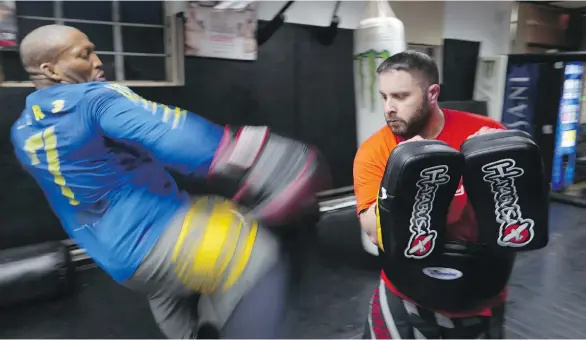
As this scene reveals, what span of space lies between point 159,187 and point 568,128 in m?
4.38

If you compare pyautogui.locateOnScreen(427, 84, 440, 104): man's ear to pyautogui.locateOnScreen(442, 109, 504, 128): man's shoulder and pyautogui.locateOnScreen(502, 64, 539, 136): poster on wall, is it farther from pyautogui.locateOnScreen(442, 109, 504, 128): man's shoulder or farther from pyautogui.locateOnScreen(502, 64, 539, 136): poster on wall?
pyautogui.locateOnScreen(502, 64, 539, 136): poster on wall

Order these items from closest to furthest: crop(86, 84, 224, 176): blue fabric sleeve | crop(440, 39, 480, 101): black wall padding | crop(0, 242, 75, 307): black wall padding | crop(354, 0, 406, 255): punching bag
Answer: crop(86, 84, 224, 176): blue fabric sleeve
crop(0, 242, 75, 307): black wall padding
crop(354, 0, 406, 255): punching bag
crop(440, 39, 480, 101): black wall padding

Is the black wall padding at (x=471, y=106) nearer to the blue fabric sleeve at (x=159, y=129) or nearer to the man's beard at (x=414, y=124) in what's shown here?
the man's beard at (x=414, y=124)

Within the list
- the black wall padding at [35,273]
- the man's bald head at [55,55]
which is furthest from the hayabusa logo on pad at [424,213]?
→ the black wall padding at [35,273]

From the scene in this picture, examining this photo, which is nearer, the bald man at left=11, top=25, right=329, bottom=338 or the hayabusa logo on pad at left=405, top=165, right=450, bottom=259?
the hayabusa logo on pad at left=405, top=165, right=450, bottom=259

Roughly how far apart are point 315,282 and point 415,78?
5.94ft

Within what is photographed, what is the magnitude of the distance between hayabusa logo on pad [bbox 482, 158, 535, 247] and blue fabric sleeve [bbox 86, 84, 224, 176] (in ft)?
1.68

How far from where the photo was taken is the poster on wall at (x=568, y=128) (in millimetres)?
4035

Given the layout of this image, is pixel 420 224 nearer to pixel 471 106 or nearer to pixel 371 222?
pixel 371 222

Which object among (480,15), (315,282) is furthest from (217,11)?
(480,15)

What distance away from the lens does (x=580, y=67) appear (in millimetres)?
4043

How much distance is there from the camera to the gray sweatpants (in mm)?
961

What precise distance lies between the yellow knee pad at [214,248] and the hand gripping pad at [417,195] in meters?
0.34

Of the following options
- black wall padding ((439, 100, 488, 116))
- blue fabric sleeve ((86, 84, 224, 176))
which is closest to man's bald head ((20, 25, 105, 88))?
blue fabric sleeve ((86, 84, 224, 176))
